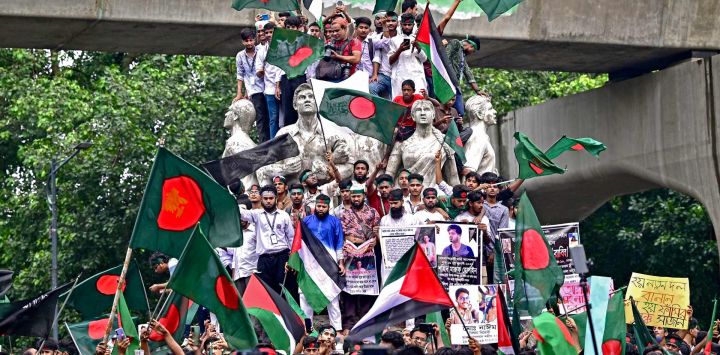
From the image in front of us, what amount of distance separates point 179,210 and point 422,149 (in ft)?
23.5

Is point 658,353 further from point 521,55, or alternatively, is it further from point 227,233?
point 521,55

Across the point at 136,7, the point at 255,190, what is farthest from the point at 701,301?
the point at 255,190

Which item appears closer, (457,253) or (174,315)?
(174,315)

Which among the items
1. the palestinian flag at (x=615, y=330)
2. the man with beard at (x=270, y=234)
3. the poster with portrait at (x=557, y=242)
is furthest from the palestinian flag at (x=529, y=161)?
the palestinian flag at (x=615, y=330)

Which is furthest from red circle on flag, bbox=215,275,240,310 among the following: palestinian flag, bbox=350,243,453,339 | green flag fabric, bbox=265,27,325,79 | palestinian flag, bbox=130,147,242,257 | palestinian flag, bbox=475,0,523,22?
palestinian flag, bbox=475,0,523,22

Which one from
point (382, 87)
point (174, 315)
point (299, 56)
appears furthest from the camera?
point (382, 87)

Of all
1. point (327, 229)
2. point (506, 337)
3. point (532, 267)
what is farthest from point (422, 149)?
point (506, 337)

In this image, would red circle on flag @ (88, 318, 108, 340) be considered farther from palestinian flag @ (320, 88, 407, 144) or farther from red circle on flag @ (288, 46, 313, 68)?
red circle on flag @ (288, 46, 313, 68)

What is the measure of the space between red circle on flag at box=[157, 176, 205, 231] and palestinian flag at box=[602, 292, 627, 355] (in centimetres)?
326

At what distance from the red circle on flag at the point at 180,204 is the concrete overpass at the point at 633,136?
1357cm

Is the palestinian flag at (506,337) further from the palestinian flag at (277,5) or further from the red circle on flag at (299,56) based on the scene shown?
the palestinian flag at (277,5)

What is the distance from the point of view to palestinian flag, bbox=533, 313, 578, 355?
40.0 ft

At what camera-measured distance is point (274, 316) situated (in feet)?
46.6

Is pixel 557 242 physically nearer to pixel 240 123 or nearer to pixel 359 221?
pixel 359 221
